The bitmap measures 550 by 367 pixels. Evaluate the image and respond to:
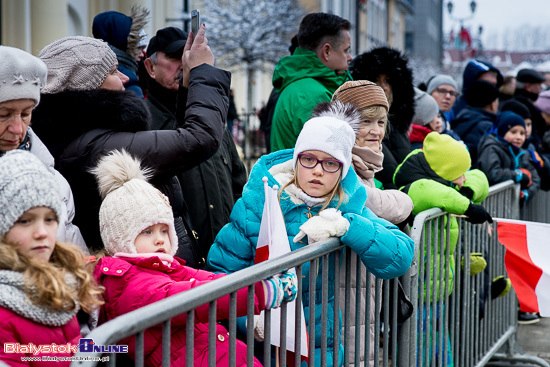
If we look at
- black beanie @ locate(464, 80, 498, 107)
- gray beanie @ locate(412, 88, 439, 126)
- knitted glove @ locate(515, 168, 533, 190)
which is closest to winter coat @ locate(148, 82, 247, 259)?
gray beanie @ locate(412, 88, 439, 126)

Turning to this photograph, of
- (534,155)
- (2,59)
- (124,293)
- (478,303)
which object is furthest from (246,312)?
(534,155)

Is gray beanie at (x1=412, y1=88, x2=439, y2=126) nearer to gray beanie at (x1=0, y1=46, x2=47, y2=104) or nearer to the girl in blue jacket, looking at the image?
the girl in blue jacket

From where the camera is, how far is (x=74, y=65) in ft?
10.1

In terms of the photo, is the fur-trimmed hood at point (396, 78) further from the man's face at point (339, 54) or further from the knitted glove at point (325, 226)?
the knitted glove at point (325, 226)

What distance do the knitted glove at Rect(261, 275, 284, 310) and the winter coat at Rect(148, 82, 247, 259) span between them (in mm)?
1282

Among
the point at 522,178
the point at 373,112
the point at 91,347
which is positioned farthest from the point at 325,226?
the point at 522,178

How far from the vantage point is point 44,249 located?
2088mm

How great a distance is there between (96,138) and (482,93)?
5.21m

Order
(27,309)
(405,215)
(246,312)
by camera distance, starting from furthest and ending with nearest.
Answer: (405,215), (246,312), (27,309)

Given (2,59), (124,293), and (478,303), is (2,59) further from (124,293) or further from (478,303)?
(478,303)

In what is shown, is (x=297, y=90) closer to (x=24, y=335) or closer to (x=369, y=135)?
(x=369, y=135)

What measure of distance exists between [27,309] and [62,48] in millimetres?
1417

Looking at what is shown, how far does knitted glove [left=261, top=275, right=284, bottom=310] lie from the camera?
2459mm

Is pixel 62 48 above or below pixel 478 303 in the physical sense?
above
